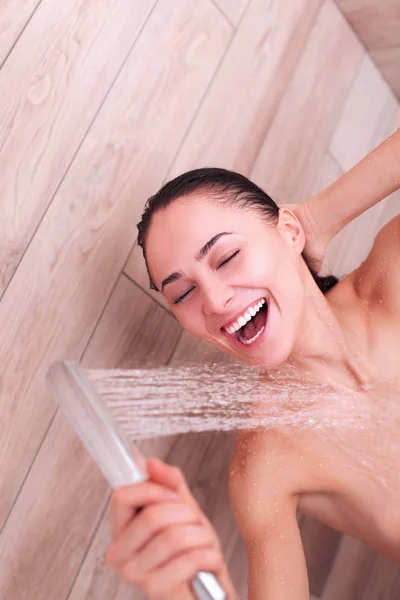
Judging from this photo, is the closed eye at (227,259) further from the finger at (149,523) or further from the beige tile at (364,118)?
the beige tile at (364,118)

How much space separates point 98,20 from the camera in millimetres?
1174

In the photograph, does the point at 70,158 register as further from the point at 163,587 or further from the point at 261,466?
the point at 163,587

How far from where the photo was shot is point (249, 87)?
143 centimetres

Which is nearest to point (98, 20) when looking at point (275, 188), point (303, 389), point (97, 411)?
point (275, 188)

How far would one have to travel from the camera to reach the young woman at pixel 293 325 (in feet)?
2.93

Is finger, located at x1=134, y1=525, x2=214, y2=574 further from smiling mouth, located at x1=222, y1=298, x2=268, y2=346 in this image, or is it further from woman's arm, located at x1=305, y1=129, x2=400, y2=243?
woman's arm, located at x1=305, y1=129, x2=400, y2=243

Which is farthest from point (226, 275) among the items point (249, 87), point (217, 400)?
point (249, 87)

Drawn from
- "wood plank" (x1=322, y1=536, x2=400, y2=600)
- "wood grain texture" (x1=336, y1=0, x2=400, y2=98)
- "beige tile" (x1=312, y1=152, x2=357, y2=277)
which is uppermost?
"wood grain texture" (x1=336, y1=0, x2=400, y2=98)

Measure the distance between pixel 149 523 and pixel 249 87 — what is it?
115 cm

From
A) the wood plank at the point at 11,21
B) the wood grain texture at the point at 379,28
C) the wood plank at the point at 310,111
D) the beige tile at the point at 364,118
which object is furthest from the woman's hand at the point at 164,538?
the wood grain texture at the point at 379,28

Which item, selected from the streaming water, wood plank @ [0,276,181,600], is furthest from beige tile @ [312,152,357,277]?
wood plank @ [0,276,181,600]

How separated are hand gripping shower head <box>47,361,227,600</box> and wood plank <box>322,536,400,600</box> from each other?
1087 millimetres

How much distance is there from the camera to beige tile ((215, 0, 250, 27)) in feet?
4.52

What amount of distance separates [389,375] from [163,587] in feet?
2.13
